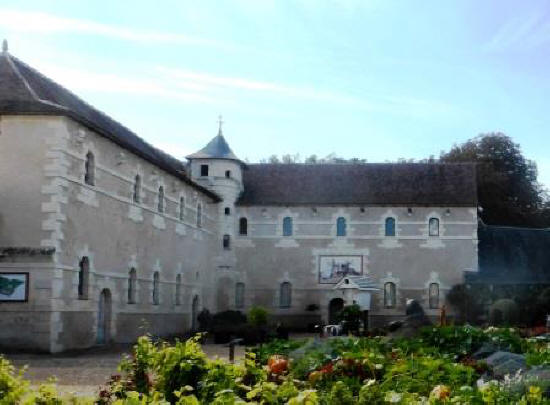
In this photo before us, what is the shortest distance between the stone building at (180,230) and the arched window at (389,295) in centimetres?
8

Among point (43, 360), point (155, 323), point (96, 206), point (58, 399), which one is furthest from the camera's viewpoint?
point (155, 323)

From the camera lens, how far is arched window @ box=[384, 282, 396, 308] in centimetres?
3881

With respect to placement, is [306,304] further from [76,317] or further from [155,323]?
[76,317]

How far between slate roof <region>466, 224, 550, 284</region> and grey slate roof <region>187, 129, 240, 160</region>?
13169mm

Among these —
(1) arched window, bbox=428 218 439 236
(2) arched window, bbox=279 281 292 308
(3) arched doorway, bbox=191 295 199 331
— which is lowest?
(3) arched doorway, bbox=191 295 199 331

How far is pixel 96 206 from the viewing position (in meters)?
23.9

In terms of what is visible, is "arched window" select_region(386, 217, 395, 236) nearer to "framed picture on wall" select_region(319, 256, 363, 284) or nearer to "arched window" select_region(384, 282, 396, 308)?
"framed picture on wall" select_region(319, 256, 363, 284)

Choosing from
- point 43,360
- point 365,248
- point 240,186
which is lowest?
point 43,360

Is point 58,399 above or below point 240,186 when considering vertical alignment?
below

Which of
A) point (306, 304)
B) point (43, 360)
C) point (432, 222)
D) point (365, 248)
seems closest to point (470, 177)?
point (432, 222)

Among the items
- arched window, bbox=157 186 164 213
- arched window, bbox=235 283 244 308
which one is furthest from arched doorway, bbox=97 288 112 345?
arched window, bbox=235 283 244 308

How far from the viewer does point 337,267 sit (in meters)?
39.2

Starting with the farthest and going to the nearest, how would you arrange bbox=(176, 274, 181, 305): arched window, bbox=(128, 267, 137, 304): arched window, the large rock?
bbox=(176, 274, 181, 305): arched window, bbox=(128, 267, 137, 304): arched window, the large rock

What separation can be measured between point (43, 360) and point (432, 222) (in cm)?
2463
